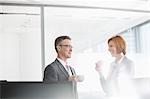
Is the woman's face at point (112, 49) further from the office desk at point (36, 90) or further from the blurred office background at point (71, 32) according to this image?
the office desk at point (36, 90)

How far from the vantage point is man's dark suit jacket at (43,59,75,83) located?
2890mm

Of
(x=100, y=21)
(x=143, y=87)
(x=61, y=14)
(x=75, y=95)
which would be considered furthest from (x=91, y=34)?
(x=75, y=95)

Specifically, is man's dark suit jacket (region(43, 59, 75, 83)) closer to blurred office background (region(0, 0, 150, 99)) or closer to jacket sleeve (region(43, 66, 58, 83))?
jacket sleeve (region(43, 66, 58, 83))

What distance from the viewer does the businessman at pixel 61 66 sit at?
2916 mm

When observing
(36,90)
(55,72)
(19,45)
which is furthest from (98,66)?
(36,90)

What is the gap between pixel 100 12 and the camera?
11.1 feet

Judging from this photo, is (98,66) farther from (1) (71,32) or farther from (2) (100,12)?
(2) (100,12)

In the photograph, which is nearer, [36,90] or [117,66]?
[36,90]

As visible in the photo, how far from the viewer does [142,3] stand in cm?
341

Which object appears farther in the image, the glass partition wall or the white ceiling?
the white ceiling

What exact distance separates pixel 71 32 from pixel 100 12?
1.52ft

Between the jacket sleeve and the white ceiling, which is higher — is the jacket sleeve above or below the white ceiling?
below

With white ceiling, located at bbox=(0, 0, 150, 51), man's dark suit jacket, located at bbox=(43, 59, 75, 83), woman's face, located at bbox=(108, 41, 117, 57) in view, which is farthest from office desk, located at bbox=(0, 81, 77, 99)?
woman's face, located at bbox=(108, 41, 117, 57)

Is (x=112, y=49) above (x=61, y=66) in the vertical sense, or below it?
above
